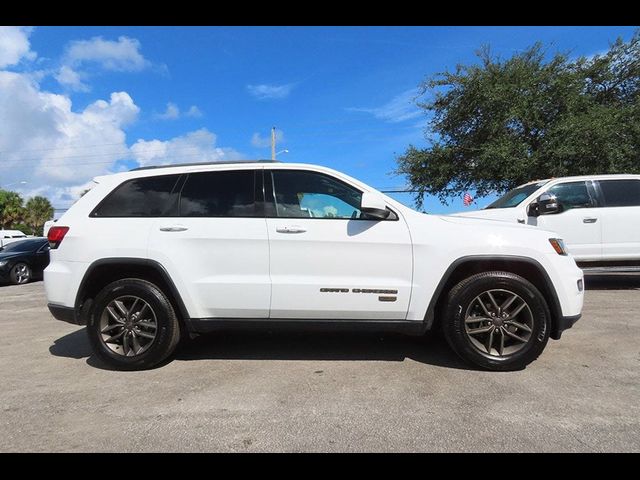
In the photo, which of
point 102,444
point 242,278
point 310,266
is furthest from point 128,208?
point 102,444

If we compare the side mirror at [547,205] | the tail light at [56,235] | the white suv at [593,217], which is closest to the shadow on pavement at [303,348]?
the tail light at [56,235]

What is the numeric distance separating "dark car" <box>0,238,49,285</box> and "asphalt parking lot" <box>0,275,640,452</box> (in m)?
8.73

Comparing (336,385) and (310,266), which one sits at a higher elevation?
(310,266)

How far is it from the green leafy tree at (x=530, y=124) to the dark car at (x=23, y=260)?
11.9 m

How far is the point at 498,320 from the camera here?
151 inches

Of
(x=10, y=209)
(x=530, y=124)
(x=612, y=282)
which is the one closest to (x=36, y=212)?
(x=10, y=209)

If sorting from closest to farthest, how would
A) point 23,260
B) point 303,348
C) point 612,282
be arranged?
point 303,348
point 612,282
point 23,260

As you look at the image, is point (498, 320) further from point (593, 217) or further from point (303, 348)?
point (593, 217)

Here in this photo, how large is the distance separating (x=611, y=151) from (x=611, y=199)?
19.9 feet

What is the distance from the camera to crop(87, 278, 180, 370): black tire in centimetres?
399

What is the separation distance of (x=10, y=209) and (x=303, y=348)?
5044 centimetres

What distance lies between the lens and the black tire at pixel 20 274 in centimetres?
1231
